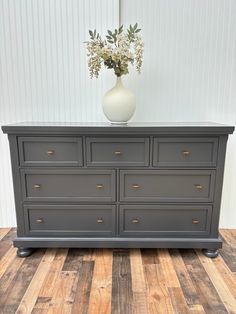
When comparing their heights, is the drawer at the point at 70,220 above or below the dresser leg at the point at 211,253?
above

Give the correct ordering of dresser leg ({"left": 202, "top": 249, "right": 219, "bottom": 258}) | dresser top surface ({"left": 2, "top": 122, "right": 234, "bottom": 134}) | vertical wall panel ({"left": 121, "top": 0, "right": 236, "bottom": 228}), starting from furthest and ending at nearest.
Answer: vertical wall panel ({"left": 121, "top": 0, "right": 236, "bottom": 228}), dresser leg ({"left": 202, "top": 249, "right": 219, "bottom": 258}), dresser top surface ({"left": 2, "top": 122, "right": 234, "bottom": 134})

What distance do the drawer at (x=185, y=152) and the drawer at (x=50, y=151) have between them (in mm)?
558

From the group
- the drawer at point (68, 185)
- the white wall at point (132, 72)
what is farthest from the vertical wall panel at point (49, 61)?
the drawer at point (68, 185)

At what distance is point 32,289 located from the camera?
1.49 m

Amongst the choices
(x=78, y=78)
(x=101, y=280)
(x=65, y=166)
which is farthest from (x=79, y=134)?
(x=101, y=280)

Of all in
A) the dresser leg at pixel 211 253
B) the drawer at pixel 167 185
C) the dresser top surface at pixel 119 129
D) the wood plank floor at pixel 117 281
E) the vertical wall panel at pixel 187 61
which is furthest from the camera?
the vertical wall panel at pixel 187 61

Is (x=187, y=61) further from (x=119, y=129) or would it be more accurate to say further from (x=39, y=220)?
(x=39, y=220)

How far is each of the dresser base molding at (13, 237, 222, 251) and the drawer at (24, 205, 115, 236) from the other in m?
0.04

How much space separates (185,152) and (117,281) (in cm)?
98

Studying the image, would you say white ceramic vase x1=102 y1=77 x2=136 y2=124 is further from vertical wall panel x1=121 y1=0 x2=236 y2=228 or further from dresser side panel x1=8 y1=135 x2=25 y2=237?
dresser side panel x1=8 y1=135 x2=25 y2=237

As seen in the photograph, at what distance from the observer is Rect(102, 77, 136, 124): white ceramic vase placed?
5.71ft

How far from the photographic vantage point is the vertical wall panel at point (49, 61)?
1.96 meters

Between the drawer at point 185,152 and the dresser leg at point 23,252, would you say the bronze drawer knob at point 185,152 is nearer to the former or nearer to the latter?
the drawer at point 185,152

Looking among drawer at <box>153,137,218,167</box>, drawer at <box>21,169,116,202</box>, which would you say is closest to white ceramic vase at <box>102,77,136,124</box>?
drawer at <box>153,137,218,167</box>
